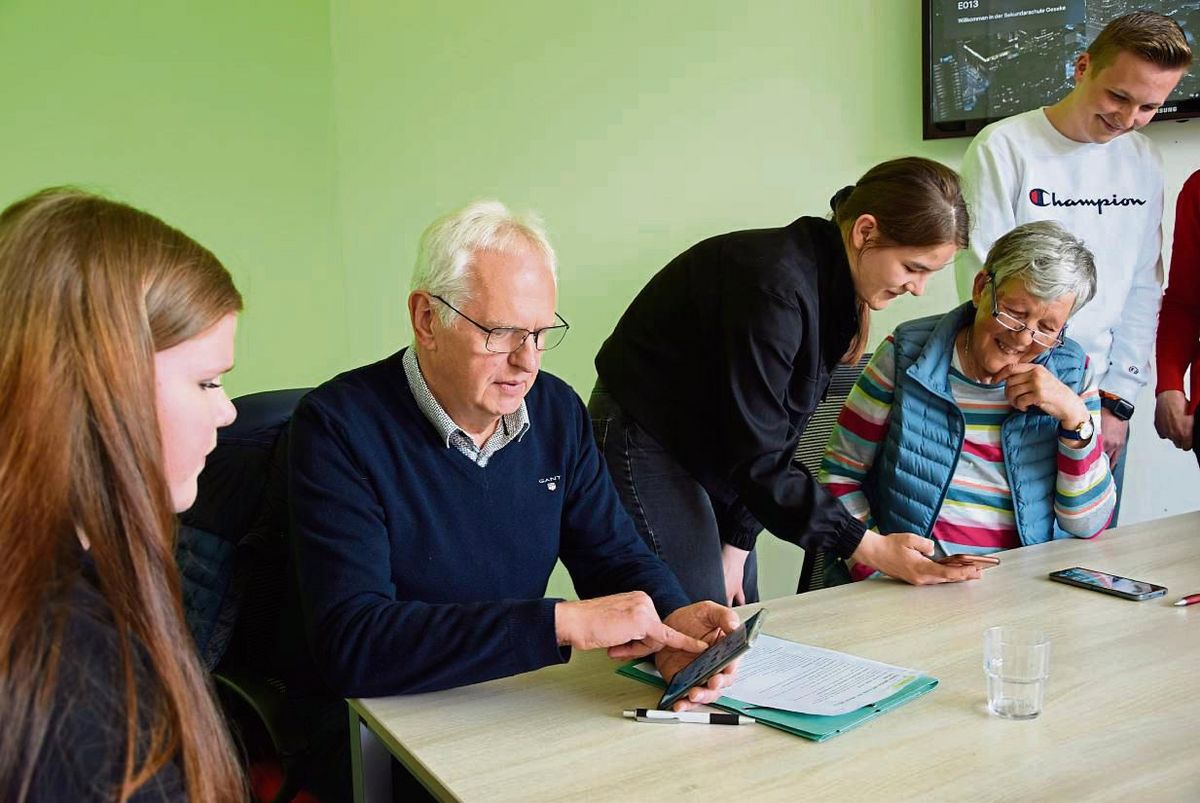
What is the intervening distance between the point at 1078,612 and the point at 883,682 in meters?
0.49

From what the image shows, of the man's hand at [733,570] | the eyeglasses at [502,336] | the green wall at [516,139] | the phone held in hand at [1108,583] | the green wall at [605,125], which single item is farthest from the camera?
the green wall at [605,125]

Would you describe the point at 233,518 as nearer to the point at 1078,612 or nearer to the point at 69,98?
the point at 1078,612

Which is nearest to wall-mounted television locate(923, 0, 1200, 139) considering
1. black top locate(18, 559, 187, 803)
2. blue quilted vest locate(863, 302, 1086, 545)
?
blue quilted vest locate(863, 302, 1086, 545)

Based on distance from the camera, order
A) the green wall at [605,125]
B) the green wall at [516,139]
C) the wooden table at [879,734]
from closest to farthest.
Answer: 1. the wooden table at [879,734]
2. the green wall at [516,139]
3. the green wall at [605,125]

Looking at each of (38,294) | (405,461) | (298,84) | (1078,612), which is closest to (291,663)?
(405,461)

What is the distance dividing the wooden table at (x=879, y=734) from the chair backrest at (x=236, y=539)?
347 millimetres

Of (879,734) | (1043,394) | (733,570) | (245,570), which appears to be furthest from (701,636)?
(1043,394)

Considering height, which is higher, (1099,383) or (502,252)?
(502,252)

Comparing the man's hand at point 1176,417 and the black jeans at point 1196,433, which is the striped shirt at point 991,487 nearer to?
the black jeans at point 1196,433

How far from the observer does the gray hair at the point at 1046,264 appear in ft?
6.79

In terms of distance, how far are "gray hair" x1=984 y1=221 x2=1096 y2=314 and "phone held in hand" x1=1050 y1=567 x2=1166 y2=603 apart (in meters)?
0.52

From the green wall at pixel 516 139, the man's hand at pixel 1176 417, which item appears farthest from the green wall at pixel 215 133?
the man's hand at pixel 1176 417

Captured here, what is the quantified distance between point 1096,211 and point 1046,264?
2.70 feet

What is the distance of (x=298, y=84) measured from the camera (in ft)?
10.3
